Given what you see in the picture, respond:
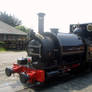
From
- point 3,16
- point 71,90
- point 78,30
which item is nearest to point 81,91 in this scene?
point 71,90

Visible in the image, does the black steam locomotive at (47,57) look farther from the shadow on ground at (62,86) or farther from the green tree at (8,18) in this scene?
the green tree at (8,18)

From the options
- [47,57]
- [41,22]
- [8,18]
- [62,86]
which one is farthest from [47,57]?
[8,18]

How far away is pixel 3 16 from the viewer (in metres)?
50.2

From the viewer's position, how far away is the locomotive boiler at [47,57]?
4.36 metres

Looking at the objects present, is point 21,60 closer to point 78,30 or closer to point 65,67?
point 65,67

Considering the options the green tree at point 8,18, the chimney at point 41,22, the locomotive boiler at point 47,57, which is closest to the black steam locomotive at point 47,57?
the locomotive boiler at point 47,57

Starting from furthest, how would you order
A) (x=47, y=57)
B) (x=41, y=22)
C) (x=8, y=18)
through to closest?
1. (x=8, y=18)
2. (x=41, y=22)
3. (x=47, y=57)

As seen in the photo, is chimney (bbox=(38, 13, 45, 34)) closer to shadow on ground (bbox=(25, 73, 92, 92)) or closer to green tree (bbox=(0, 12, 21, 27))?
shadow on ground (bbox=(25, 73, 92, 92))

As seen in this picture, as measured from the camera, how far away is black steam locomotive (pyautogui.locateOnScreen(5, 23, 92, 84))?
171 inches

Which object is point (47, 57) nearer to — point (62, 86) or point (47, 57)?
point (47, 57)

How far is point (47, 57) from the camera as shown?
4637 mm

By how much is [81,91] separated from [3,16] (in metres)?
50.7

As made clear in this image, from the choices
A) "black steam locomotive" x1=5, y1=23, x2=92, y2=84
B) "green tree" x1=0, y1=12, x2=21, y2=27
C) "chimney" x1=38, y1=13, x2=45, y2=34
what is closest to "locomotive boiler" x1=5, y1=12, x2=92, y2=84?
"black steam locomotive" x1=5, y1=23, x2=92, y2=84

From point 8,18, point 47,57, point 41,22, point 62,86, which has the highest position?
point 8,18
